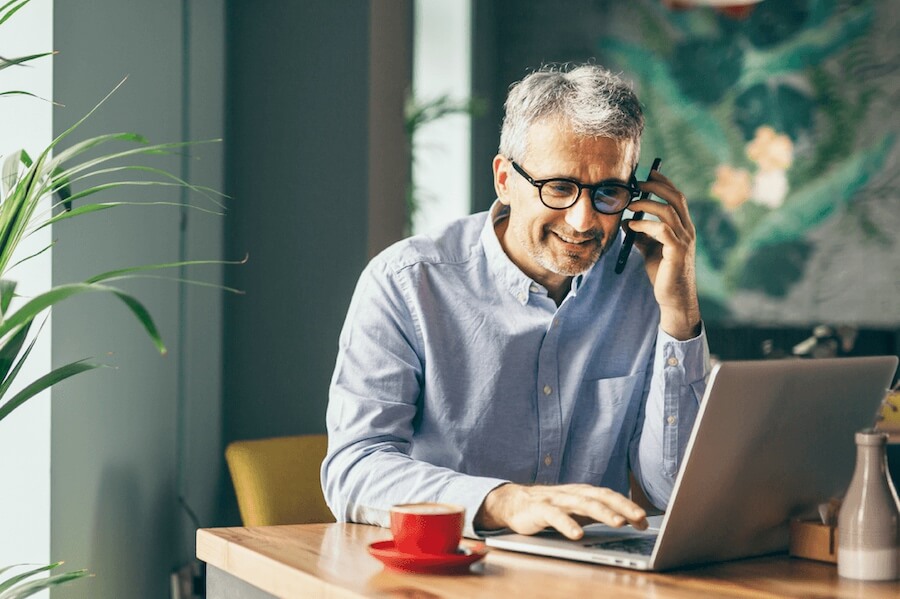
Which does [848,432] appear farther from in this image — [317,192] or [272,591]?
[317,192]

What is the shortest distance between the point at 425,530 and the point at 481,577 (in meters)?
0.08

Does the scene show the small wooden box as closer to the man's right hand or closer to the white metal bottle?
the white metal bottle

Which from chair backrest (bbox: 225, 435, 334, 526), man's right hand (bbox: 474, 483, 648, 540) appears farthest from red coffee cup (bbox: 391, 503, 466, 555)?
chair backrest (bbox: 225, 435, 334, 526)

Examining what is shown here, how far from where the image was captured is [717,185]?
5.08 meters

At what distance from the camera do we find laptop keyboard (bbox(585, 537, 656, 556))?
1.27m

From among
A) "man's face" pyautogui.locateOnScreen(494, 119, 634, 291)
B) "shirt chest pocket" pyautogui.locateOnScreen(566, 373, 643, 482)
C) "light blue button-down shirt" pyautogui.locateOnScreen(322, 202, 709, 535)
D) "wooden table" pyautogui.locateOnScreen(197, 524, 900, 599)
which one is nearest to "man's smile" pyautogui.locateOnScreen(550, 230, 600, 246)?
"man's face" pyautogui.locateOnScreen(494, 119, 634, 291)

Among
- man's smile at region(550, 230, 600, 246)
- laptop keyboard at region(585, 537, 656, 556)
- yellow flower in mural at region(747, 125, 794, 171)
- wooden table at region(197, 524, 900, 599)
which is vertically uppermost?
yellow flower in mural at region(747, 125, 794, 171)

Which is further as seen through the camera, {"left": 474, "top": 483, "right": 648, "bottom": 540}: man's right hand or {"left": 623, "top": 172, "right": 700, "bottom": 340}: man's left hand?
{"left": 623, "top": 172, "right": 700, "bottom": 340}: man's left hand

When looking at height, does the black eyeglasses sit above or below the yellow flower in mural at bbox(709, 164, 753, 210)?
below

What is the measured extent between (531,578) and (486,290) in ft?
2.29

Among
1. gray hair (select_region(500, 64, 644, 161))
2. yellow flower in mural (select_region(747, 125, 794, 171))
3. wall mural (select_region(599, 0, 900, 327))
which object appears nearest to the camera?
gray hair (select_region(500, 64, 644, 161))

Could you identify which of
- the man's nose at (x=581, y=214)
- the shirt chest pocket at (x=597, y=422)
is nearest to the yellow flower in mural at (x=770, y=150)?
the shirt chest pocket at (x=597, y=422)

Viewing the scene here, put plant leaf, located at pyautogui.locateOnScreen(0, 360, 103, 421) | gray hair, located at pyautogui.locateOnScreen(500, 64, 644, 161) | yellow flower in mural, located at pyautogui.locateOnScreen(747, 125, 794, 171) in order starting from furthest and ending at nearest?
yellow flower in mural, located at pyautogui.locateOnScreen(747, 125, 794, 171) → gray hair, located at pyautogui.locateOnScreen(500, 64, 644, 161) → plant leaf, located at pyautogui.locateOnScreen(0, 360, 103, 421)

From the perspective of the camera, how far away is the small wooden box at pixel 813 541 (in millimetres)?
1298
